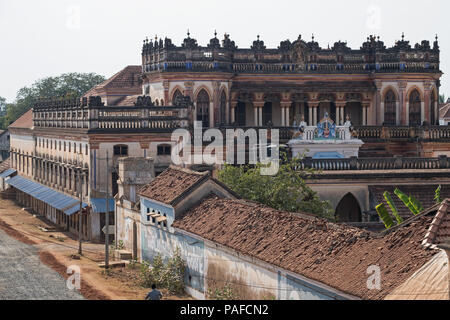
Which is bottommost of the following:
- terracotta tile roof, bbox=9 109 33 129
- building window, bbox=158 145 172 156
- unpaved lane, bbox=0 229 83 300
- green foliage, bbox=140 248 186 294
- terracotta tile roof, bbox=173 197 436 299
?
unpaved lane, bbox=0 229 83 300

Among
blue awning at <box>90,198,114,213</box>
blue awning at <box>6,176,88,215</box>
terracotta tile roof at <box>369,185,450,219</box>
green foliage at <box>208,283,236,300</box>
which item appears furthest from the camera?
blue awning at <box>6,176,88,215</box>

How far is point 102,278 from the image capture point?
37.9m

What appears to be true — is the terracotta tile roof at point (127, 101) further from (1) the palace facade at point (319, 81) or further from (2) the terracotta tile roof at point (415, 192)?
(2) the terracotta tile roof at point (415, 192)

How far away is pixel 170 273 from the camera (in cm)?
3284

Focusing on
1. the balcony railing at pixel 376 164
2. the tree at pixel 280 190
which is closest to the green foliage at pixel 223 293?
the tree at pixel 280 190

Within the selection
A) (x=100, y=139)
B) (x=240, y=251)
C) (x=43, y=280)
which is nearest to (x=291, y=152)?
(x=100, y=139)

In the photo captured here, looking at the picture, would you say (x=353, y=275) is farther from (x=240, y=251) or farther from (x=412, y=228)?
(x=240, y=251)

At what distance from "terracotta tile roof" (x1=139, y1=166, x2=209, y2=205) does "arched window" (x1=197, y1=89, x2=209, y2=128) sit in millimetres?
17497

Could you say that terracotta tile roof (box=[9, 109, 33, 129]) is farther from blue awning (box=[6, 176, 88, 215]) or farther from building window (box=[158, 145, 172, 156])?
building window (box=[158, 145, 172, 156])

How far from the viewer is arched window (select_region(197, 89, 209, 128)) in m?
56.2

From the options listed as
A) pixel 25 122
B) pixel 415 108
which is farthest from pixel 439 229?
pixel 25 122

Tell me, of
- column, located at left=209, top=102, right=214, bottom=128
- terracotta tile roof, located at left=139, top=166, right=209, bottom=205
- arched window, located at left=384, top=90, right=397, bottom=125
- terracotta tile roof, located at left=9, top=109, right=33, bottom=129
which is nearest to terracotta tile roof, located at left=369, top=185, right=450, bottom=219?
terracotta tile roof, located at left=139, top=166, right=209, bottom=205

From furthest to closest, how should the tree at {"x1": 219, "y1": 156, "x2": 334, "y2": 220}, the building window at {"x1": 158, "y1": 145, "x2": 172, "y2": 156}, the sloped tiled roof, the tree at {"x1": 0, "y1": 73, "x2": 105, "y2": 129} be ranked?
the tree at {"x1": 0, "y1": 73, "x2": 105, "y2": 129} → the sloped tiled roof → the building window at {"x1": 158, "y1": 145, "x2": 172, "y2": 156} → the tree at {"x1": 219, "y1": 156, "x2": 334, "y2": 220}
